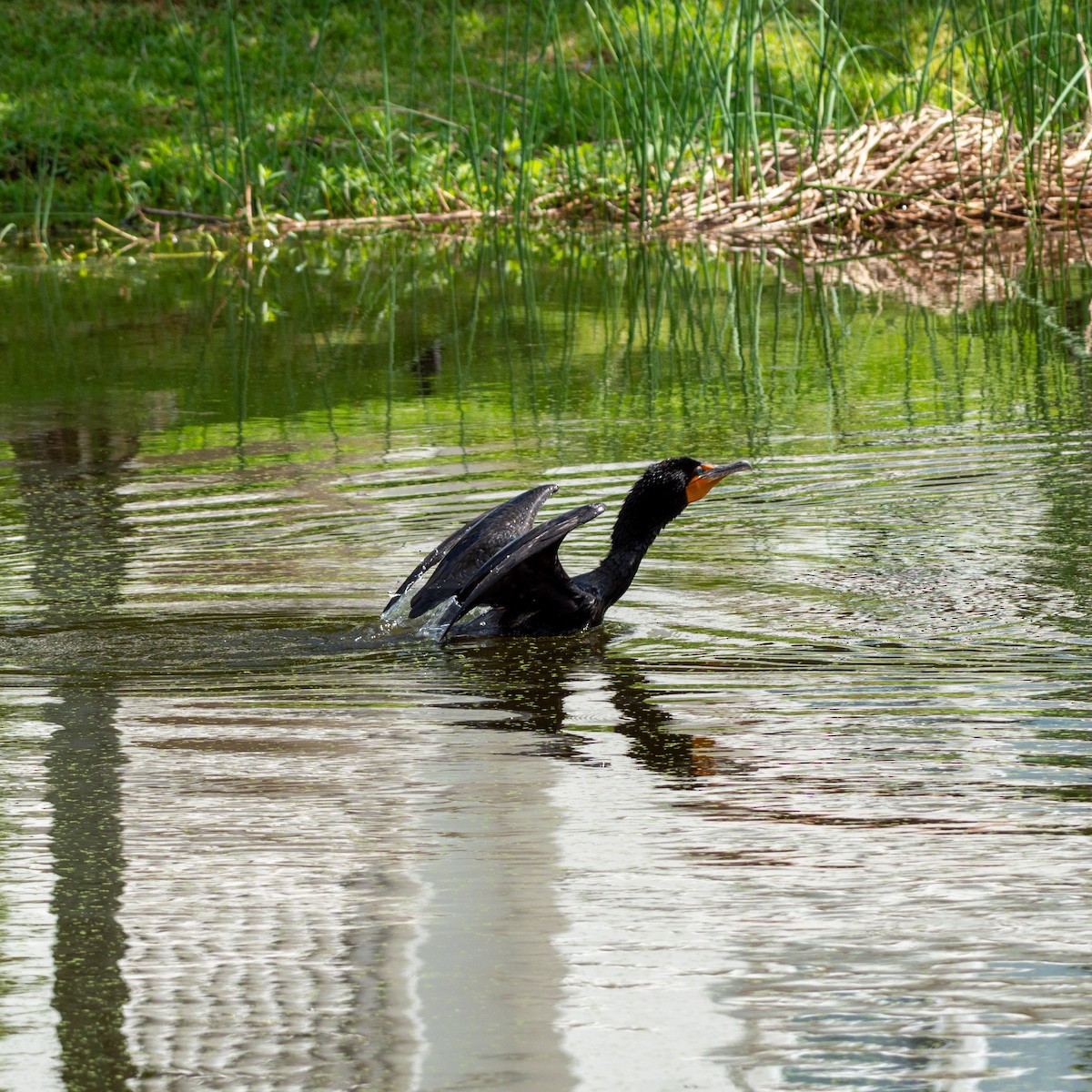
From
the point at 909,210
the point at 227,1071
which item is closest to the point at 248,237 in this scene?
the point at 909,210

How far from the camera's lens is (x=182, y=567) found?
5090 mm

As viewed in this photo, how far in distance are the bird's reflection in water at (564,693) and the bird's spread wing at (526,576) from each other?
0.11 meters

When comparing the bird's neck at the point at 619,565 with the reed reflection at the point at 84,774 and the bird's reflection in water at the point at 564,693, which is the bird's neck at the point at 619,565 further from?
the reed reflection at the point at 84,774

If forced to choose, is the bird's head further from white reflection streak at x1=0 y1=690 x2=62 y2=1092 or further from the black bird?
white reflection streak at x1=0 y1=690 x2=62 y2=1092

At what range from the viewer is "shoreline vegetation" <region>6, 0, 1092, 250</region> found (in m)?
12.9

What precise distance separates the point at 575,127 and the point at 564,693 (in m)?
11.5

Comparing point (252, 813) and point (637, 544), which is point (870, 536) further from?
point (252, 813)

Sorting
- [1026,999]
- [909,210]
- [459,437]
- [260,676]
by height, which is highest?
[909,210]

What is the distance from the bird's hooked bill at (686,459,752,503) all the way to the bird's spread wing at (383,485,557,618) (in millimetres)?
411

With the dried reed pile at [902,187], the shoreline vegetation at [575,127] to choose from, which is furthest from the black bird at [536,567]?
the dried reed pile at [902,187]

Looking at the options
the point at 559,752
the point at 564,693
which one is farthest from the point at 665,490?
the point at 559,752

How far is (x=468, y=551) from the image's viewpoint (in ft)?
15.1

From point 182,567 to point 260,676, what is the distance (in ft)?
3.61

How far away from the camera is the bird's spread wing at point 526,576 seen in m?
4.24
